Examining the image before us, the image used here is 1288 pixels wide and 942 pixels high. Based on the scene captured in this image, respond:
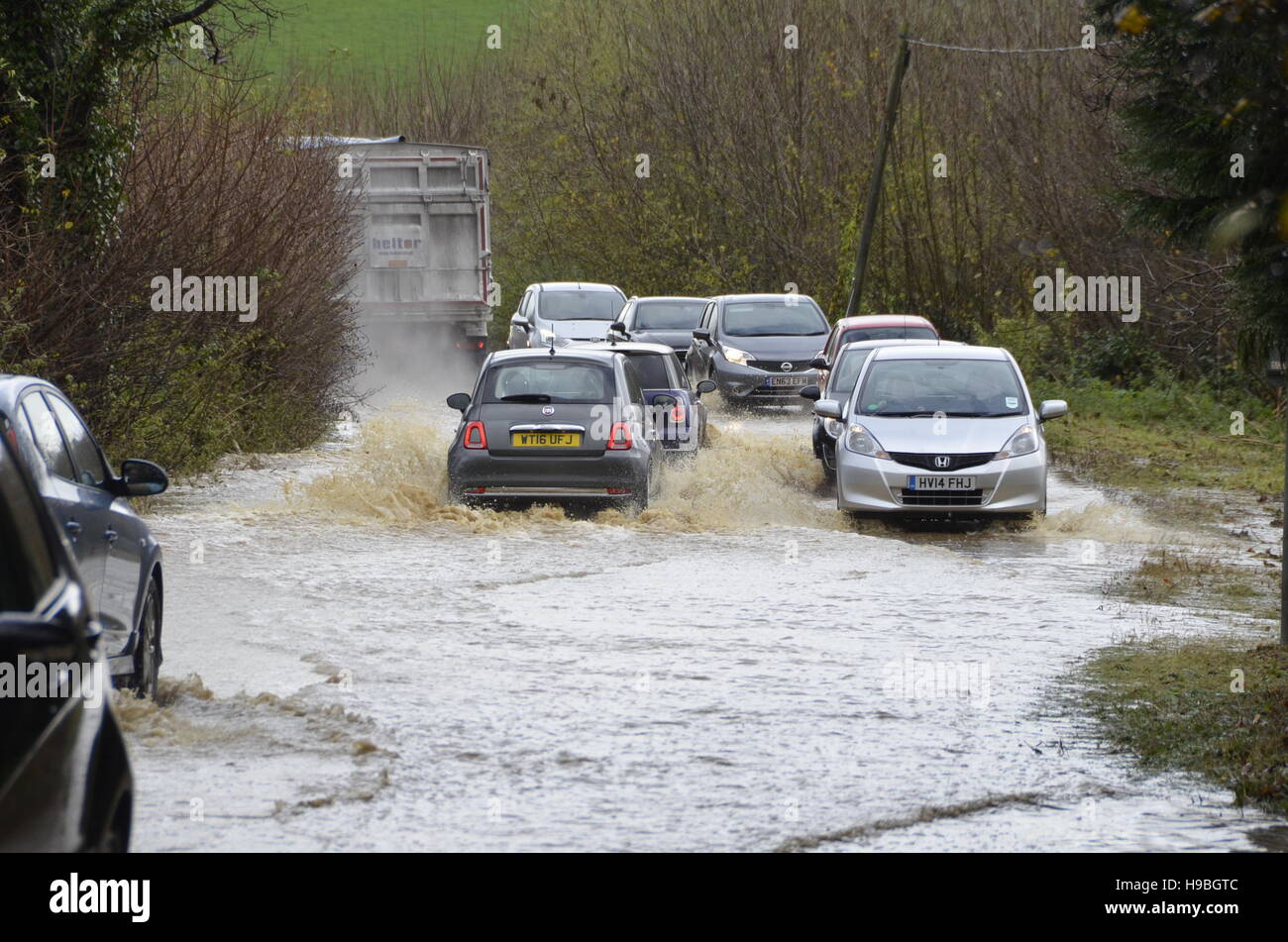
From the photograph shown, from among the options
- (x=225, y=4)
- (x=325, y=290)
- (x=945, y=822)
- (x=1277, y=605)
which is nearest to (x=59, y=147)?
(x=225, y=4)

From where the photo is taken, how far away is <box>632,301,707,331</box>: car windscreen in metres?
35.2

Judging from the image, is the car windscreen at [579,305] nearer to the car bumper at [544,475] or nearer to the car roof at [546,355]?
the car roof at [546,355]

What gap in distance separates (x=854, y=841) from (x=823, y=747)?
1.55m

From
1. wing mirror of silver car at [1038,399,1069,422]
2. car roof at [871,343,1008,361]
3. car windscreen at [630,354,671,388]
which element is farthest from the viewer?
car windscreen at [630,354,671,388]

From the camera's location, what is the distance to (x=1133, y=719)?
8.80 meters

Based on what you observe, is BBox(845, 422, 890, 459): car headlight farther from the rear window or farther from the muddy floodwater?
the rear window

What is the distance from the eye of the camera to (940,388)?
57.7 ft

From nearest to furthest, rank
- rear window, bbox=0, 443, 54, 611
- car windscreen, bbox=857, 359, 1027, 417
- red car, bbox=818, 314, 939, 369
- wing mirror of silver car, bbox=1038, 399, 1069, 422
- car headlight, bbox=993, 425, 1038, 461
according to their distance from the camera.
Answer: rear window, bbox=0, 443, 54, 611 < car headlight, bbox=993, 425, 1038, 461 < wing mirror of silver car, bbox=1038, 399, 1069, 422 < car windscreen, bbox=857, 359, 1027, 417 < red car, bbox=818, 314, 939, 369

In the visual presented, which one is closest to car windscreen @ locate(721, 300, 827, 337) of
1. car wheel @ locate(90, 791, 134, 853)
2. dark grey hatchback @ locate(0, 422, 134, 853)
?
car wheel @ locate(90, 791, 134, 853)

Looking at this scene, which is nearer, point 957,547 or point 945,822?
point 945,822

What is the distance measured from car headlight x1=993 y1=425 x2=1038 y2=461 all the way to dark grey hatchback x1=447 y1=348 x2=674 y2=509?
305 centimetres

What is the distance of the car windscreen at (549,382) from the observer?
16.3 meters

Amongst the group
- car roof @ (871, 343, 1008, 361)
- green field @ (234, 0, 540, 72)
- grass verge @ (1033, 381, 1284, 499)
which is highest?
green field @ (234, 0, 540, 72)
